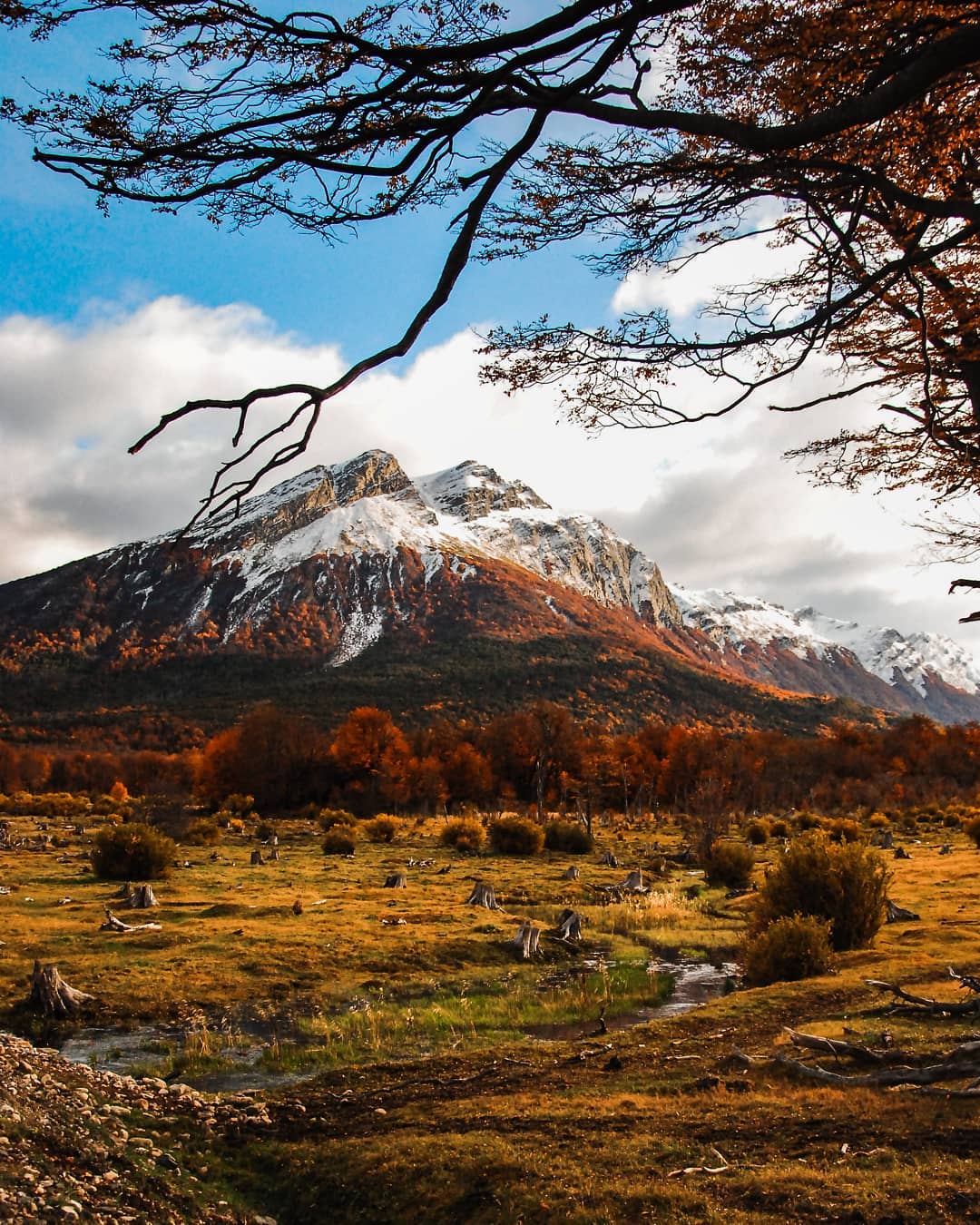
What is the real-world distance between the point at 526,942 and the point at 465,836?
22707 millimetres

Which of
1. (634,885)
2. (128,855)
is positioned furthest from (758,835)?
(128,855)

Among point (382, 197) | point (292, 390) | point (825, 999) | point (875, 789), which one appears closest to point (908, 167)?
point (382, 197)

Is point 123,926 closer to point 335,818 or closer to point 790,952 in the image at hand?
point 790,952

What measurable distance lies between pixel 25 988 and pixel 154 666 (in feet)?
562

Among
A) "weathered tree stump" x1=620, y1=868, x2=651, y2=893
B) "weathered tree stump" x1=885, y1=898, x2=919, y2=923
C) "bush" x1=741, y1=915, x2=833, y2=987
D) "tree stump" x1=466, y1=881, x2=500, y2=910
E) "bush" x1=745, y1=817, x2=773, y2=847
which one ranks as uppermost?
"bush" x1=741, y1=915, x2=833, y2=987

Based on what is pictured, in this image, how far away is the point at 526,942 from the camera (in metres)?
17.9

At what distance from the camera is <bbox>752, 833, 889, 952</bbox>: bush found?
1566 cm

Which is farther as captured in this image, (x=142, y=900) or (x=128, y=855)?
(x=128, y=855)

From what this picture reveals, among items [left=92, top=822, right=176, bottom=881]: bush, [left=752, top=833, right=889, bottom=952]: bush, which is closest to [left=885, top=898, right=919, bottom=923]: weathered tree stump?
[left=752, top=833, right=889, bottom=952]: bush

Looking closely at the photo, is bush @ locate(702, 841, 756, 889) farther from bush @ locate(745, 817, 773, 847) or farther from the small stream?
the small stream

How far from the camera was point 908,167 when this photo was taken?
212 inches

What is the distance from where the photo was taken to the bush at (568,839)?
133 ft

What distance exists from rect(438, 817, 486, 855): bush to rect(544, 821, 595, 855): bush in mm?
3387

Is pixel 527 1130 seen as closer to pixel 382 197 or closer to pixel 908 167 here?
pixel 382 197
